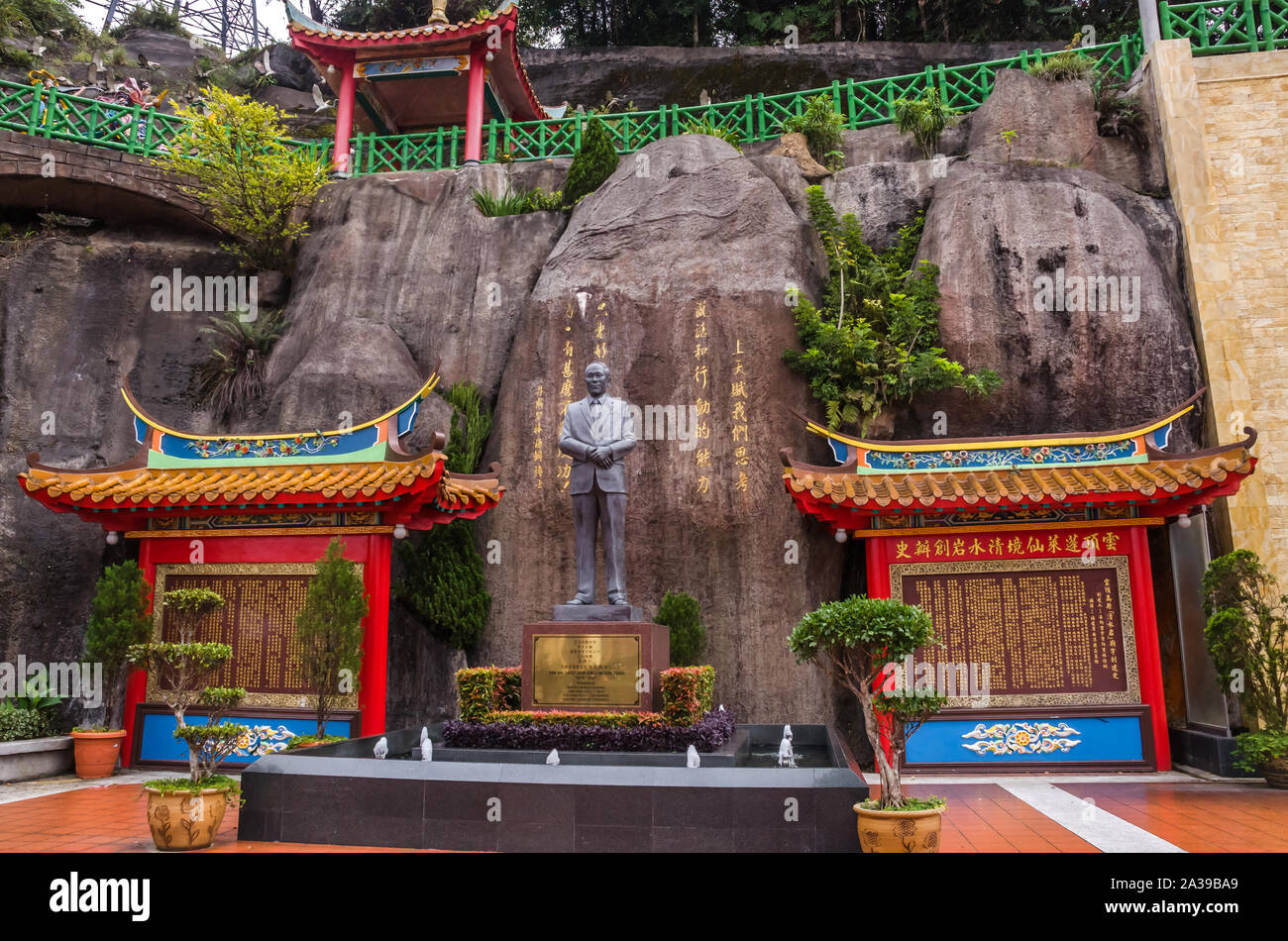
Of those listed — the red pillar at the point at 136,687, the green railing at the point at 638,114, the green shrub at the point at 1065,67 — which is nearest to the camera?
the red pillar at the point at 136,687

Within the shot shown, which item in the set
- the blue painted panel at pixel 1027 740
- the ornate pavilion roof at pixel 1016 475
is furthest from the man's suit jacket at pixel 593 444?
the blue painted panel at pixel 1027 740

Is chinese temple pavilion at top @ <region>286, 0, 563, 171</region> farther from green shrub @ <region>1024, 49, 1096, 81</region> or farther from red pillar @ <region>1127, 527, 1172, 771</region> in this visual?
red pillar @ <region>1127, 527, 1172, 771</region>

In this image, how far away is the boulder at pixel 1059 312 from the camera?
40.5 feet

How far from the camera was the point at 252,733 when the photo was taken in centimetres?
1088

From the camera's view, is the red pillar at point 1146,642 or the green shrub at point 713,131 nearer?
the red pillar at point 1146,642

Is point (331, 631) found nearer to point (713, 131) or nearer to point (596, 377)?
point (596, 377)

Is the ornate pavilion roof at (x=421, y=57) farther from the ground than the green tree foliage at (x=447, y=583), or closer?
farther from the ground

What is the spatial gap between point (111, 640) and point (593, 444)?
6492mm

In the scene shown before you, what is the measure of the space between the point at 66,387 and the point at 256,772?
34.3 ft

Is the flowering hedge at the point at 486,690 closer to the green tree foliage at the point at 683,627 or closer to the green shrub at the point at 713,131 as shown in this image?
the green tree foliage at the point at 683,627

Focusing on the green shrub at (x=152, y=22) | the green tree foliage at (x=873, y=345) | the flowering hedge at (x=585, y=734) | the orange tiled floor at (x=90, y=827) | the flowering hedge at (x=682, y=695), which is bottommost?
the orange tiled floor at (x=90, y=827)

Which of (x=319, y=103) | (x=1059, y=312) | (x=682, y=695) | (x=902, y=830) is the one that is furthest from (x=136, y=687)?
(x=319, y=103)

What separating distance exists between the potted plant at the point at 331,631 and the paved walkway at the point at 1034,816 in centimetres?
206

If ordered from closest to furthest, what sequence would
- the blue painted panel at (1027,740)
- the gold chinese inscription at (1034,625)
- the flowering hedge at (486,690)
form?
the flowering hedge at (486,690)
the blue painted panel at (1027,740)
the gold chinese inscription at (1034,625)
